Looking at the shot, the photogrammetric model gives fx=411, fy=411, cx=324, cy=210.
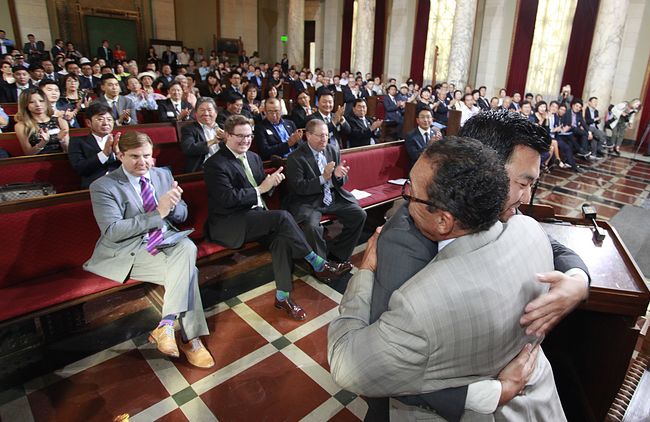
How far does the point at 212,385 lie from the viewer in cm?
223

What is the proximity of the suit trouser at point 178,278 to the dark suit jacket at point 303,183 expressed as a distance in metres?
1.09

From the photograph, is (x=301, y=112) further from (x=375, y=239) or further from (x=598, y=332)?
(x=375, y=239)

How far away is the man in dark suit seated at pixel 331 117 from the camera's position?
533 centimetres

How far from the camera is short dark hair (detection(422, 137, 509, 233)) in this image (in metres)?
0.96

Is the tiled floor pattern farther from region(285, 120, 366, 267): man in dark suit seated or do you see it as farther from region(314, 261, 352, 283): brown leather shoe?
region(314, 261, 352, 283): brown leather shoe

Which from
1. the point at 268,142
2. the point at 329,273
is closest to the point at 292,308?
the point at 329,273

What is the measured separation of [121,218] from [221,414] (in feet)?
4.06

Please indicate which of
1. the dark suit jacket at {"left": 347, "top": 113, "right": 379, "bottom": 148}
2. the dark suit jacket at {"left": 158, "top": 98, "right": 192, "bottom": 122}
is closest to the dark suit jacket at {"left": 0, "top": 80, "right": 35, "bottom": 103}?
the dark suit jacket at {"left": 158, "top": 98, "right": 192, "bottom": 122}

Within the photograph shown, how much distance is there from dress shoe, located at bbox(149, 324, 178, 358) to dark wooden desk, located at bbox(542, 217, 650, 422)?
76.1 inches

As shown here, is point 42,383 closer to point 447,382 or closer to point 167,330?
point 167,330

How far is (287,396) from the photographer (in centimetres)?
217

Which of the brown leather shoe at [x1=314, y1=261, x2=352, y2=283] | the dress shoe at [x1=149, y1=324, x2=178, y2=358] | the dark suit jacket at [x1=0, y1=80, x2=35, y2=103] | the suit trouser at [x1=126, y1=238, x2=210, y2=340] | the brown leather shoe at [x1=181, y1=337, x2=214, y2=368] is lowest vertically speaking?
the brown leather shoe at [x1=181, y1=337, x2=214, y2=368]

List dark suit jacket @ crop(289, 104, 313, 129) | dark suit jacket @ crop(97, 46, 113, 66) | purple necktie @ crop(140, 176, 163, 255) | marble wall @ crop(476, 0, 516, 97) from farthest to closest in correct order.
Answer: dark suit jacket @ crop(97, 46, 113, 66), marble wall @ crop(476, 0, 516, 97), dark suit jacket @ crop(289, 104, 313, 129), purple necktie @ crop(140, 176, 163, 255)

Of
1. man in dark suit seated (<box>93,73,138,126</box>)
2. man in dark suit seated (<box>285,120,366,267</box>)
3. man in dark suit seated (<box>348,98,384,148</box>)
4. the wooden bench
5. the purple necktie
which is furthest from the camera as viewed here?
man in dark suit seated (<box>348,98,384,148</box>)
